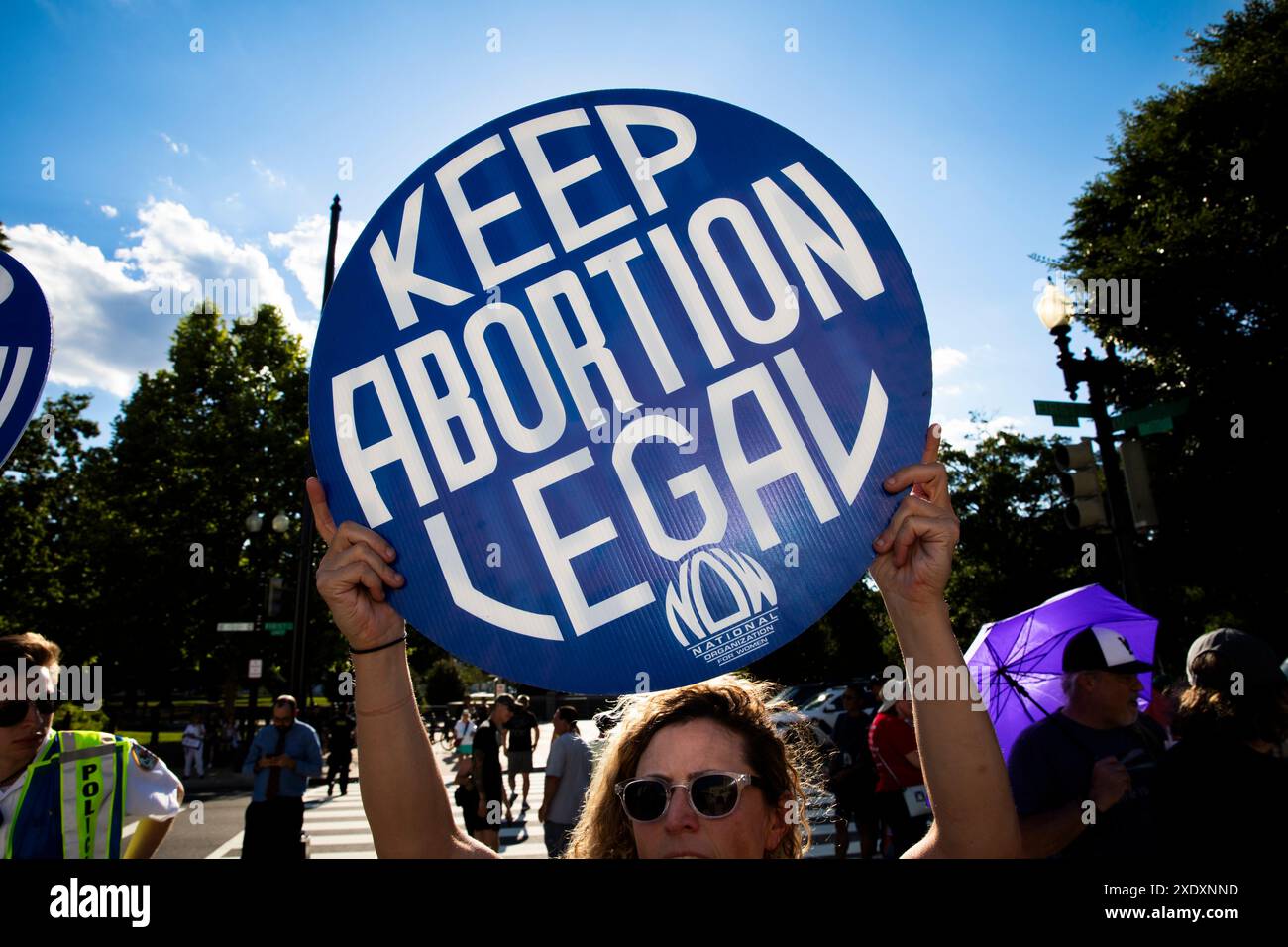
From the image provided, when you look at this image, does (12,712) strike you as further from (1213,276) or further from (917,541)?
(1213,276)

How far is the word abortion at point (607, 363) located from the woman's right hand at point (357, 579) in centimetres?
6

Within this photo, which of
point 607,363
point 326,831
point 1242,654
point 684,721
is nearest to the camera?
point 607,363

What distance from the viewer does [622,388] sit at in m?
1.53

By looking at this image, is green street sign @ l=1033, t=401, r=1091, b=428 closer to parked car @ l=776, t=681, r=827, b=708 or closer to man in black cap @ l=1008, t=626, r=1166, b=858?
man in black cap @ l=1008, t=626, r=1166, b=858

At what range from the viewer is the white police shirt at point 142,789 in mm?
2562

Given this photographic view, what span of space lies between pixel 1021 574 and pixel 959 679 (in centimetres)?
3633

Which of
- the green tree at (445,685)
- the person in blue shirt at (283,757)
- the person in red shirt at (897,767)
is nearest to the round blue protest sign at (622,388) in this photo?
the person in red shirt at (897,767)

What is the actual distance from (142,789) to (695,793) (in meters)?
2.35

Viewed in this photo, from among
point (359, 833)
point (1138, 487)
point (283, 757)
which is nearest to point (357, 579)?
point (1138, 487)

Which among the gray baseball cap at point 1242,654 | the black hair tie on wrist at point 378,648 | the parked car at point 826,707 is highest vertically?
the black hair tie on wrist at point 378,648

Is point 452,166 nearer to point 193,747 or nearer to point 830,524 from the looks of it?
point 830,524

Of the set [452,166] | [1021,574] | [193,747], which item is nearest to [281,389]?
[193,747]

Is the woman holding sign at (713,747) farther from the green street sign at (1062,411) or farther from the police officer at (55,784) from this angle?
the green street sign at (1062,411)

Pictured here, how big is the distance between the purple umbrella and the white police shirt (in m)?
3.41
